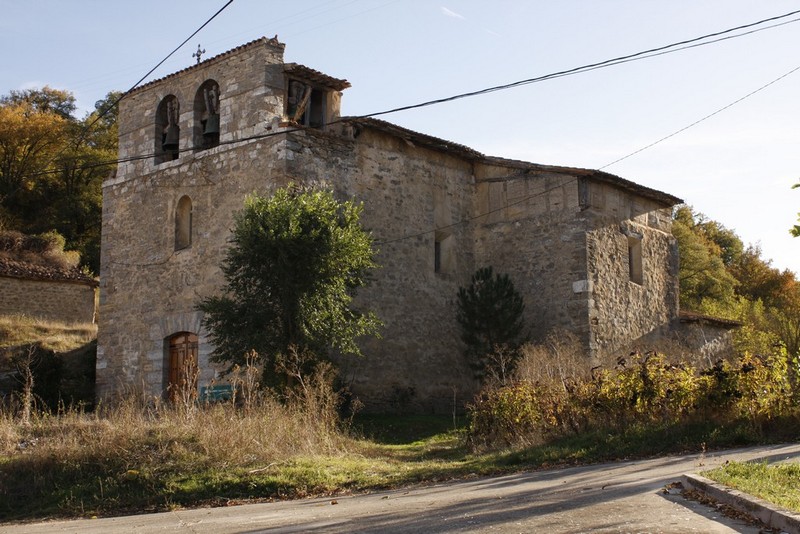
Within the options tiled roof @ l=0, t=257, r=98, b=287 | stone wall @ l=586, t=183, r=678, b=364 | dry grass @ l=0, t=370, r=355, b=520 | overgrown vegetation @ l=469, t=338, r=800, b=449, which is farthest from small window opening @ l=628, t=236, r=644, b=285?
tiled roof @ l=0, t=257, r=98, b=287

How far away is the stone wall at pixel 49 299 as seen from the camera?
29375mm

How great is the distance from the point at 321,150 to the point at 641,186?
377 inches

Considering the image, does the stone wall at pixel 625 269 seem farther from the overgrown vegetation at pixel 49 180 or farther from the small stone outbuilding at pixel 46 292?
the overgrown vegetation at pixel 49 180

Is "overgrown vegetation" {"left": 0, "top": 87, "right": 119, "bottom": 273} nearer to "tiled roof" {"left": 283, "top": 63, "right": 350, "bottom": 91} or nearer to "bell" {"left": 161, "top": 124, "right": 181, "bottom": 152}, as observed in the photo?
"bell" {"left": 161, "top": 124, "right": 181, "bottom": 152}

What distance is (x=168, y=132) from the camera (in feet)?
77.8

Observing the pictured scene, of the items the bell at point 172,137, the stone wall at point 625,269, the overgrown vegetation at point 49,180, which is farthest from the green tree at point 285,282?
the overgrown vegetation at point 49,180

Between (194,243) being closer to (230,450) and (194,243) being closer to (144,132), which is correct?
(144,132)

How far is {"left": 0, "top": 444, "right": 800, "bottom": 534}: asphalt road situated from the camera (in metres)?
7.59

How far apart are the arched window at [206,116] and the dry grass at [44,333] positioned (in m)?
7.99

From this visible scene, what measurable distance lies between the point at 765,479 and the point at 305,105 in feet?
50.1

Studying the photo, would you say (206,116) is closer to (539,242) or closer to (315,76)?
(315,76)

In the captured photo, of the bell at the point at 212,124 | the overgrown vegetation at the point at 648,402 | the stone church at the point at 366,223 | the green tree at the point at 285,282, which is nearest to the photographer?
the overgrown vegetation at the point at 648,402

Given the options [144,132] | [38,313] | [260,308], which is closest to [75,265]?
[38,313]

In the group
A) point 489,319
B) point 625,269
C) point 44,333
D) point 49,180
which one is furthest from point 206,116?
point 49,180
